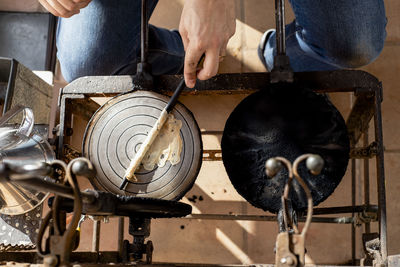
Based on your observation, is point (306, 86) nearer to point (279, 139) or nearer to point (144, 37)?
point (279, 139)

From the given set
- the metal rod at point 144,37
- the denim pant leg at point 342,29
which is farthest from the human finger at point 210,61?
the denim pant leg at point 342,29

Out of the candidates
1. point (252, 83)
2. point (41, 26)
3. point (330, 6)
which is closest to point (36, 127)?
point (41, 26)

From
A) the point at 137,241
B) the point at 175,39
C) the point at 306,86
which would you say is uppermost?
the point at 175,39

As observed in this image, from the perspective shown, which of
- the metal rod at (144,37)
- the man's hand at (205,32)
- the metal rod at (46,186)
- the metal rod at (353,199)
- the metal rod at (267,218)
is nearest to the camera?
the metal rod at (46,186)

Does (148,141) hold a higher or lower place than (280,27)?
lower

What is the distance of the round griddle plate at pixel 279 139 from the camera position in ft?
3.18

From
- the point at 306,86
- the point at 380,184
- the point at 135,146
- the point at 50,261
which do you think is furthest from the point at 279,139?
the point at 50,261

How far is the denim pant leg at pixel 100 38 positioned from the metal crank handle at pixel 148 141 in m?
0.36

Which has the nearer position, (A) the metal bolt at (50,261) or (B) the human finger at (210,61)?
(A) the metal bolt at (50,261)

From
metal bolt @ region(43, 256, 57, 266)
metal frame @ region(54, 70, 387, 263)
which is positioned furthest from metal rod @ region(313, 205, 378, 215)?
metal bolt @ region(43, 256, 57, 266)

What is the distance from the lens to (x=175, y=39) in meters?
1.45

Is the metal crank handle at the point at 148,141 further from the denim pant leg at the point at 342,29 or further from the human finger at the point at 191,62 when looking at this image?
the denim pant leg at the point at 342,29

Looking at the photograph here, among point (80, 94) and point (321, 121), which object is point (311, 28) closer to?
point (321, 121)

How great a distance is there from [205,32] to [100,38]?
0.50 meters
